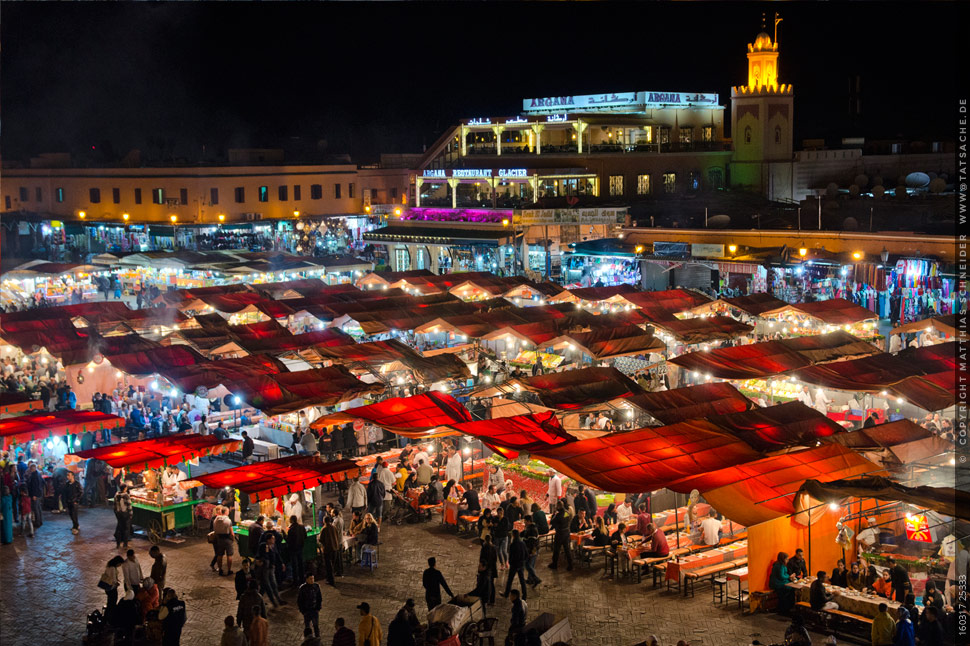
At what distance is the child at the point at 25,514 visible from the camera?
14.2m

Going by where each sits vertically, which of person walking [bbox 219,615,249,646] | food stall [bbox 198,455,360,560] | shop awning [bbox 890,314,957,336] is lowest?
person walking [bbox 219,615,249,646]

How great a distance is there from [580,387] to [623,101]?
36.9 meters

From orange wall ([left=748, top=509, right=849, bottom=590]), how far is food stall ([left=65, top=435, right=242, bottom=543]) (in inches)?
293

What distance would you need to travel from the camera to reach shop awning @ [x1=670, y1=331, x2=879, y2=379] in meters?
18.1

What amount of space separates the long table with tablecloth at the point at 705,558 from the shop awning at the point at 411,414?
12.9 feet

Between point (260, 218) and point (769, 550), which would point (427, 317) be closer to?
point (769, 550)

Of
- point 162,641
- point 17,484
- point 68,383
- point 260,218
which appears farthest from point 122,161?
point 162,641

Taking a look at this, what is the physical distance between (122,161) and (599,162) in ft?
80.1

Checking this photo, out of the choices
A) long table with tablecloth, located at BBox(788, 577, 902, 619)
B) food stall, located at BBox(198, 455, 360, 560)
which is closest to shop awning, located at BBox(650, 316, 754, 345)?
food stall, located at BBox(198, 455, 360, 560)

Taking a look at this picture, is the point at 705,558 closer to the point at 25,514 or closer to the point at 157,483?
the point at 157,483

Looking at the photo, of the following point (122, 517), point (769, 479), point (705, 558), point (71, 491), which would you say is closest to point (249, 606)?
point (122, 517)

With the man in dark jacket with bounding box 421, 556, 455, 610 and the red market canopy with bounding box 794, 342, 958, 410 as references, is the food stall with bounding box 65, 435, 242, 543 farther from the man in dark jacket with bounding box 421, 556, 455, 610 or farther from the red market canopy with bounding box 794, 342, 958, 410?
the red market canopy with bounding box 794, 342, 958, 410

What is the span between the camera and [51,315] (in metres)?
23.2

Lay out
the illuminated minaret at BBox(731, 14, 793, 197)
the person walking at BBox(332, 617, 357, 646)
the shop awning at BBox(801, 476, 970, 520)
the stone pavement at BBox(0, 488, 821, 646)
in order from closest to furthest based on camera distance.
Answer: the person walking at BBox(332, 617, 357, 646) → the shop awning at BBox(801, 476, 970, 520) → the stone pavement at BBox(0, 488, 821, 646) → the illuminated minaret at BBox(731, 14, 793, 197)
